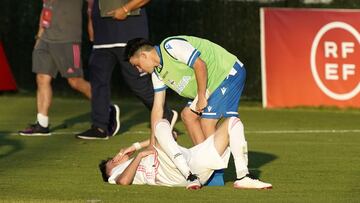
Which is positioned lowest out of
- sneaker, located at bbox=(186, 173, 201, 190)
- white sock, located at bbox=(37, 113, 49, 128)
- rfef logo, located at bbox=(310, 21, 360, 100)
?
rfef logo, located at bbox=(310, 21, 360, 100)

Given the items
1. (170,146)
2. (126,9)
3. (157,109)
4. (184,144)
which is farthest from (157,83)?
(126,9)

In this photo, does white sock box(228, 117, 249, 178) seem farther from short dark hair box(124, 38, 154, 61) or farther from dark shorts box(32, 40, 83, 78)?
dark shorts box(32, 40, 83, 78)

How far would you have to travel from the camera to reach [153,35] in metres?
22.5

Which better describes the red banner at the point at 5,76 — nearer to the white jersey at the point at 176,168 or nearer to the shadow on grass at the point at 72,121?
the shadow on grass at the point at 72,121

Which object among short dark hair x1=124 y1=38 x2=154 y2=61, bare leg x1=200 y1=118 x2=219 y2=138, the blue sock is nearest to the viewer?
short dark hair x1=124 y1=38 x2=154 y2=61

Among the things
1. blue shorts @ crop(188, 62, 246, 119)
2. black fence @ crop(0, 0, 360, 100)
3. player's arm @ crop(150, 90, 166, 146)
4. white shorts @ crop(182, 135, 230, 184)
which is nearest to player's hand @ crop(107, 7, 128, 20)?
player's arm @ crop(150, 90, 166, 146)

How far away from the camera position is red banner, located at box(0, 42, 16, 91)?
72.2 feet

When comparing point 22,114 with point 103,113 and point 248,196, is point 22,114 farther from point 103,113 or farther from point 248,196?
point 248,196

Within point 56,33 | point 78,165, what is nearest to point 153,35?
point 56,33

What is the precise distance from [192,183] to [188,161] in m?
0.31

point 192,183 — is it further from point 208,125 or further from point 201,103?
point 208,125

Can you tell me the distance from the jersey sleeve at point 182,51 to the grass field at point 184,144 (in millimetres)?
1128

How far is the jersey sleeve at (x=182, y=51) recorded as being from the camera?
11648 millimetres

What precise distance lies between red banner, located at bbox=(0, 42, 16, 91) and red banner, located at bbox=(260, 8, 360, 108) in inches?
175
